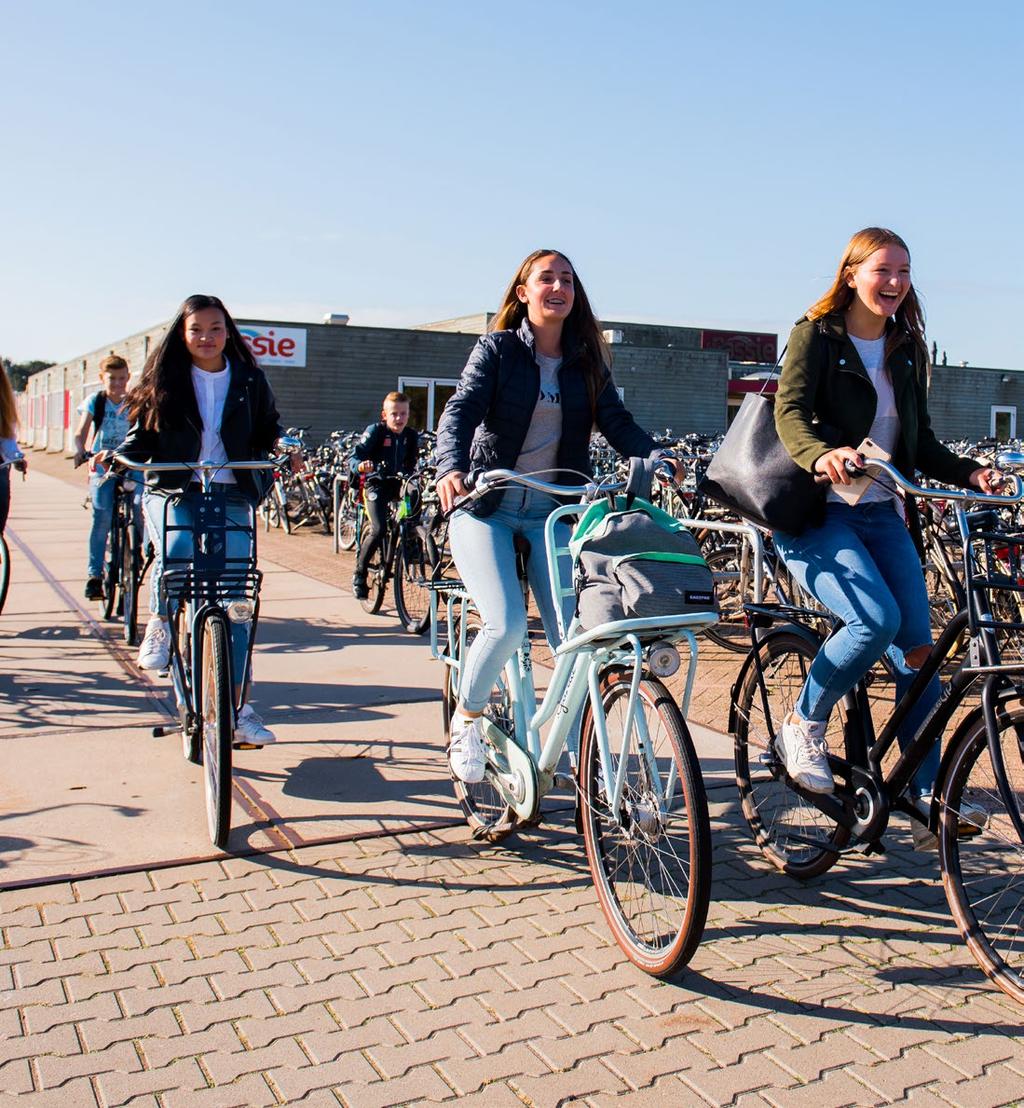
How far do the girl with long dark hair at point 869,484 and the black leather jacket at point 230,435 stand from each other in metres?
2.42

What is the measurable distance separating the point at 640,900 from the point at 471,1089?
2.91 feet

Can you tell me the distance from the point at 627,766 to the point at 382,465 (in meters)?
6.82

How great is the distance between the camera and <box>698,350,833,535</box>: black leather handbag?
3.68 meters

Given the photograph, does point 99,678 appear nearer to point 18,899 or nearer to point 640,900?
point 18,899

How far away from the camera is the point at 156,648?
509cm

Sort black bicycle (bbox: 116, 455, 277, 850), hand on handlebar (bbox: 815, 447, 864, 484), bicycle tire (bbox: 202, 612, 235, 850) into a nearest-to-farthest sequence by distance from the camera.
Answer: hand on handlebar (bbox: 815, 447, 864, 484) < bicycle tire (bbox: 202, 612, 235, 850) < black bicycle (bbox: 116, 455, 277, 850)

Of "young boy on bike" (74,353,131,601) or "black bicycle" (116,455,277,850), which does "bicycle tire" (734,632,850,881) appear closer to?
"black bicycle" (116,455,277,850)

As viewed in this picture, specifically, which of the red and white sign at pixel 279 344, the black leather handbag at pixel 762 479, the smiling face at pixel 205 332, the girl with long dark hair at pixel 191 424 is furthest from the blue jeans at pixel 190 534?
the red and white sign at pixel 279 344

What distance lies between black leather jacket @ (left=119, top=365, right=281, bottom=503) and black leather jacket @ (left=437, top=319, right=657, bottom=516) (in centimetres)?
141

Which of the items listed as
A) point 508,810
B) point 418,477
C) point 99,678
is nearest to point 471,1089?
point 508,810

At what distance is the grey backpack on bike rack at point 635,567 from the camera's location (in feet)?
10.6

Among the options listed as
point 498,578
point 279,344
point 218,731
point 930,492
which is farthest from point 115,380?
point 279,344

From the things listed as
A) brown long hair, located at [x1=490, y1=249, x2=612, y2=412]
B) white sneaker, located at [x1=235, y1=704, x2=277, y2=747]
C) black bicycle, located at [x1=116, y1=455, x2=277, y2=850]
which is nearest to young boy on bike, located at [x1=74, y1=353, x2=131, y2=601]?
black bicycle, located at [x1=116, y1=455, x2=277, y2=850]

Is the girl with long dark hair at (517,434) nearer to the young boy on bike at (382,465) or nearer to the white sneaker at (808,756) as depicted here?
the white sneaker at (808,756)
